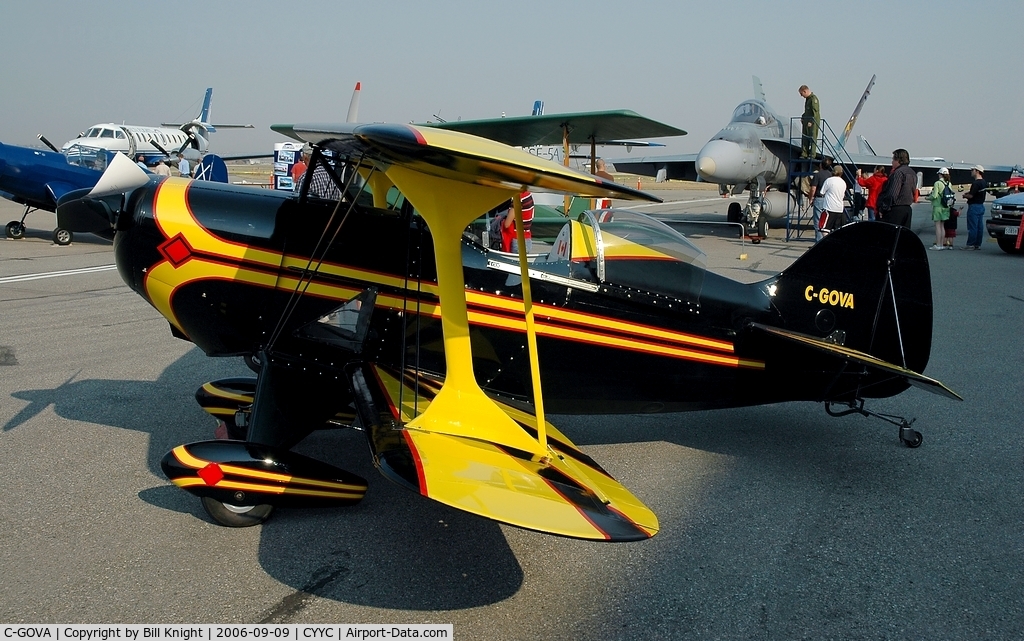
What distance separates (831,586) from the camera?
10.8 ft

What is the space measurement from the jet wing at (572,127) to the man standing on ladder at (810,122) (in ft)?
22.0

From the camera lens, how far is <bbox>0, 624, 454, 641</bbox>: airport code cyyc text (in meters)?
2.78

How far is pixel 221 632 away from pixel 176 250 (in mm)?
2147

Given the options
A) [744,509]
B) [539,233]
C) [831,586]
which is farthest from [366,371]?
[539,233]

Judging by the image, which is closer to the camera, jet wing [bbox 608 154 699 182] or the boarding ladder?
the boarding ladder

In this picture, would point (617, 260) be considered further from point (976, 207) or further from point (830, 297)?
point (976, 207)

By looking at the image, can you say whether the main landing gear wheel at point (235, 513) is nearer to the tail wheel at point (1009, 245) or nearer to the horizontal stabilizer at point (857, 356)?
the horizontal stabilizer at point (857, 356)

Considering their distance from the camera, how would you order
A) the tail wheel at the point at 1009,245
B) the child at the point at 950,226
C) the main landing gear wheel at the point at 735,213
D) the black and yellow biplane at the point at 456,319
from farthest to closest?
1. the main landing gear wheel at the point at 735,213
2. the child at the point at 950,226
3. the tail wheel at the point at 1009,245
4. the black and yellow biplane at the point at 456,319

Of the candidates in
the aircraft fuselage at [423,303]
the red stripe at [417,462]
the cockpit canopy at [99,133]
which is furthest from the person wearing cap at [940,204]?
the cockpit canopy at [99,133]

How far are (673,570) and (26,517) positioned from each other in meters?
3.10

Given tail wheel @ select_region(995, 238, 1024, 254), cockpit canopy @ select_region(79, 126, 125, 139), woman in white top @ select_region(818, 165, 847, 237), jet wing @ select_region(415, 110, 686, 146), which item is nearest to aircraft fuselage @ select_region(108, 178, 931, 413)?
jet wing @ select_region(415, 110, 686, 146)

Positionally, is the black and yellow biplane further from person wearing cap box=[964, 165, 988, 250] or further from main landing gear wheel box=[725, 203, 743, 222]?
main landing gear wheel box=[725, 203, 743, 222]

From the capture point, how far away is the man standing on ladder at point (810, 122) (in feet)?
59.1

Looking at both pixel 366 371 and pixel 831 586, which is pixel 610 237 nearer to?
pixel 366 371
